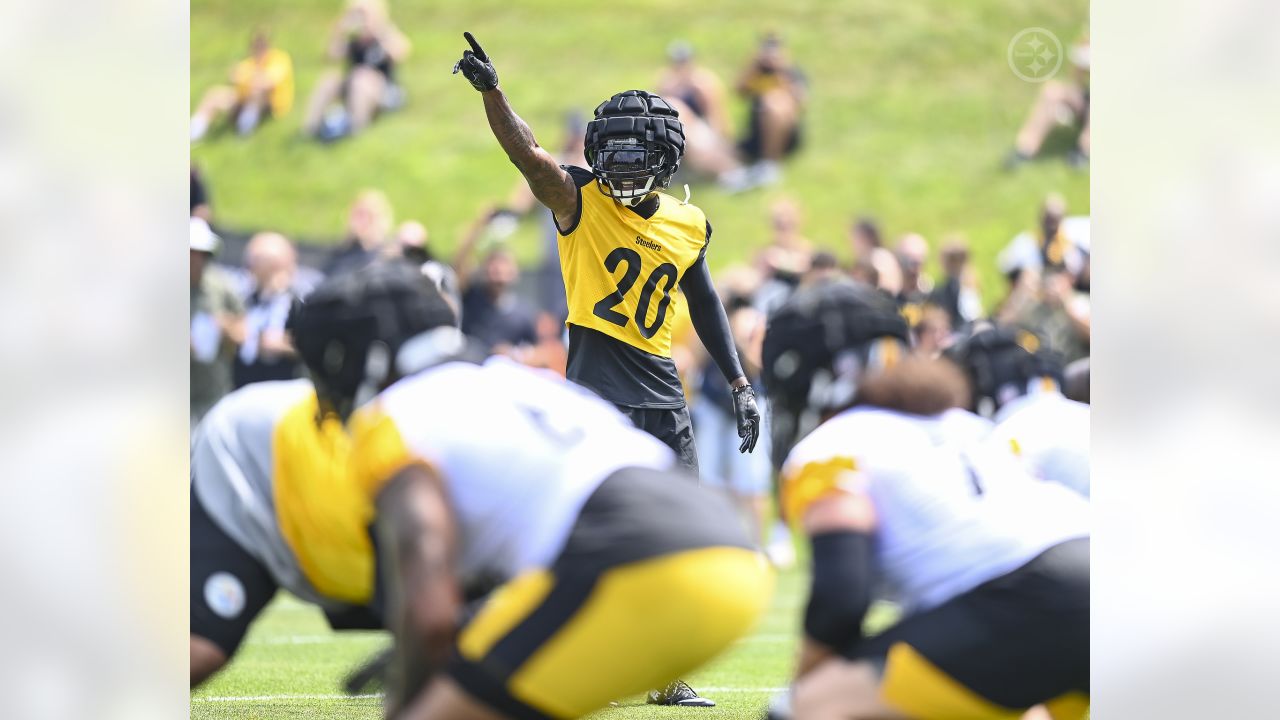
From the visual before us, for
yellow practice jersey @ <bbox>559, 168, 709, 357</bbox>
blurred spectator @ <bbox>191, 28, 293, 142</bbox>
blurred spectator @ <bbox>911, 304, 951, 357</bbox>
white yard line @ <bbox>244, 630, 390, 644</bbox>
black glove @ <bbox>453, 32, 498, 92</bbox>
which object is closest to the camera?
black glove @ <bbox>453, 32, 498, 92</bbox>

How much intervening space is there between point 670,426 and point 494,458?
2634 mm

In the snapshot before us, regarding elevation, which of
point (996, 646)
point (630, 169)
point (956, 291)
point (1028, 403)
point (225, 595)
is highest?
point (630, 169)

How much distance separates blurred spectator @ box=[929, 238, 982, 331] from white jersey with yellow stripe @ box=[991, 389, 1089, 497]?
6155 millimetres

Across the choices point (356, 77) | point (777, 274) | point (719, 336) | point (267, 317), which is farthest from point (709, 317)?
point (356, 77)

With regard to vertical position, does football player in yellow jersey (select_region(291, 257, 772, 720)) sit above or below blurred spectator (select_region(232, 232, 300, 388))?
above

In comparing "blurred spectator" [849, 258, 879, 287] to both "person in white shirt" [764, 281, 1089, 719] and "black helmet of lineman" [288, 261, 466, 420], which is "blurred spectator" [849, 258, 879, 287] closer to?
"person in white shirt" [764, 281, 1089, 719]

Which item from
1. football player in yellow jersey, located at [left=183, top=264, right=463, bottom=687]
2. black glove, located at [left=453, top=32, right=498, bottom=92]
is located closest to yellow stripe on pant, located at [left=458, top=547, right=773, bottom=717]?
football player in yellow jersey, located at [left=183, top=264, right=463, bottom=687]

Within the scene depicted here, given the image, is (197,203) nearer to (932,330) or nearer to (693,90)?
(932,330)

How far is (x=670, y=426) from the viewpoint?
18.9 feet

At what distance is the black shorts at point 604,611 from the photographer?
3.08 metres

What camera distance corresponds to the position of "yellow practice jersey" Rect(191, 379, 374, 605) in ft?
13.0

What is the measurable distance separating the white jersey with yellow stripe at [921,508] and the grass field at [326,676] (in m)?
1.07
